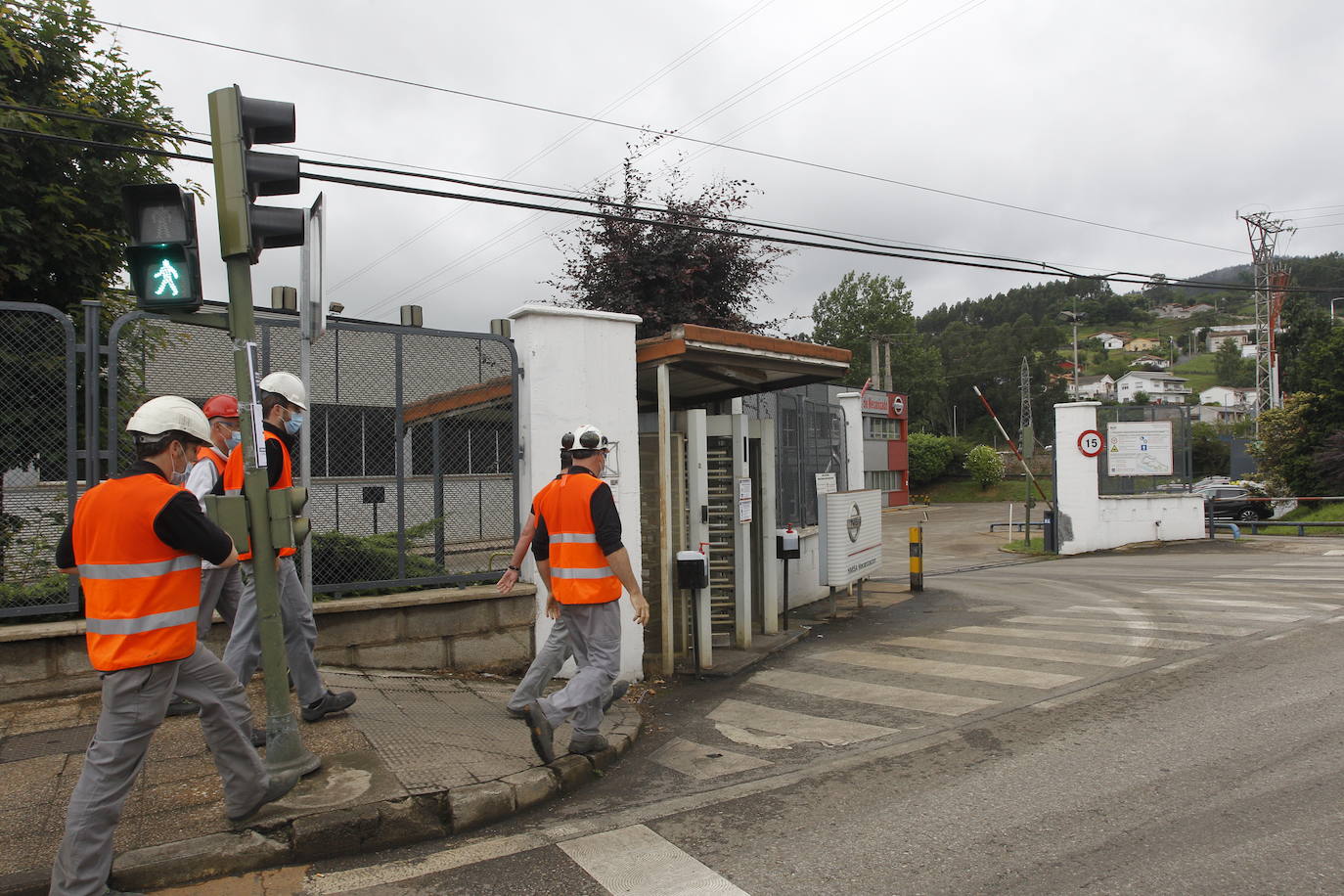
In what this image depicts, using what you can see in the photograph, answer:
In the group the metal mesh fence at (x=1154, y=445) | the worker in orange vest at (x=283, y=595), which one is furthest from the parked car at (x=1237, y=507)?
the worker in orange vest at (x=283, y=595)

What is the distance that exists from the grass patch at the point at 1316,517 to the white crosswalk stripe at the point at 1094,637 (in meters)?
17.8

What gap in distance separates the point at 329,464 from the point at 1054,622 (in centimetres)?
773

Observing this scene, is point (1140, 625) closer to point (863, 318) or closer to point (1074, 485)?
point (1074, 485)

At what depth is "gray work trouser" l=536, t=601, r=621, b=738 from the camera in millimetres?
5004

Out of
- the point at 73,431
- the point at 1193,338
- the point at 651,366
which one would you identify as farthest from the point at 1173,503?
the point at 1193,338

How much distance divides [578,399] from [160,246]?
3.25m

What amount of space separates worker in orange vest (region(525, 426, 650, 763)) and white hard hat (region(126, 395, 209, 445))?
1979mm

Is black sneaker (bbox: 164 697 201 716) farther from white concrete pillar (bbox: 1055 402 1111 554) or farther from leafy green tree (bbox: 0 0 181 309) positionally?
white concrete pillar (bbox: 1055 402 1111 554)

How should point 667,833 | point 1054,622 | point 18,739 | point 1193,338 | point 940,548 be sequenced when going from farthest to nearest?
point 1193,338
point 940,548
point 1054,622
point 18,739
point 667,833

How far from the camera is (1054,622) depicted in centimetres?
967

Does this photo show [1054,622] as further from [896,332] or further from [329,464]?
[896,332]

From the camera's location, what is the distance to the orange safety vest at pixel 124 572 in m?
3.45

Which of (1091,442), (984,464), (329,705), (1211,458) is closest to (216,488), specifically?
(329,705)

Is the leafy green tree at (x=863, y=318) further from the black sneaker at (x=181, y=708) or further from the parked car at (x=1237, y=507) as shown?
the black sneaker at (x=181, y=708)
